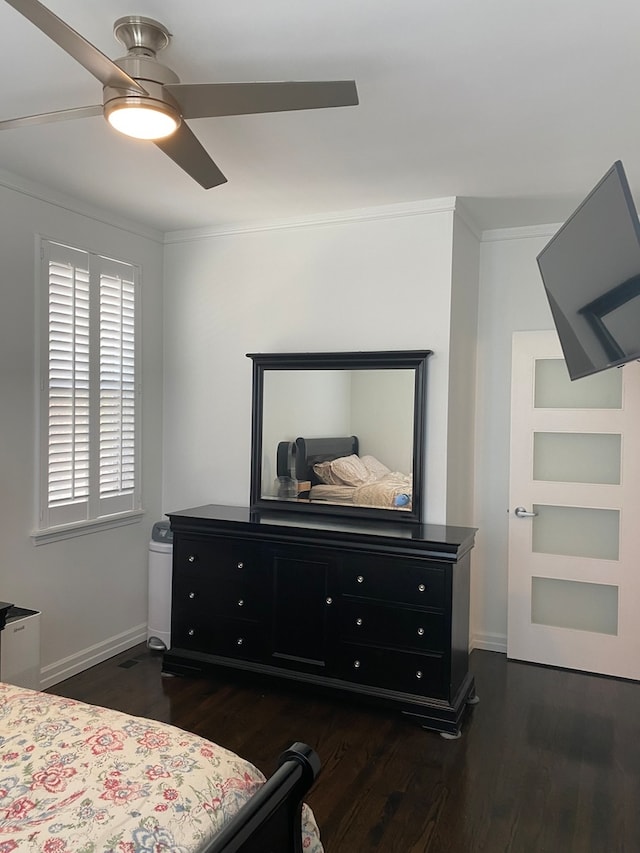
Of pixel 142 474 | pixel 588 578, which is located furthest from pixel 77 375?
pixel 588 578

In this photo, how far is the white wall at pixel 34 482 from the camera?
11.1 ft

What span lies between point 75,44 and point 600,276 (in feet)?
4.97

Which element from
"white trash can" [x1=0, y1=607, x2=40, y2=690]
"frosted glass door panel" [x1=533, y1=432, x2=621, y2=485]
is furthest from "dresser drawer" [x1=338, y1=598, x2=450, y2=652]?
"white trash can" [x1=0, y1=607, x2=40, y2=690]

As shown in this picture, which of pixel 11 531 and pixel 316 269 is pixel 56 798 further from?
pixel 316 269

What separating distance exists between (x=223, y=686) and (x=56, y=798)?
2.27 m

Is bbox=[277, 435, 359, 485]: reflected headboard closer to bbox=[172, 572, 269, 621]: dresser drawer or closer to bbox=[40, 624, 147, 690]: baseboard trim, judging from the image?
bbox=[172, 572, 269, 621]: dresser drawer

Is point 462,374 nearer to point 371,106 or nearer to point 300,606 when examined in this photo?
point 300,606

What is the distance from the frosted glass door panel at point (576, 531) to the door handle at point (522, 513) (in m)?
0.04

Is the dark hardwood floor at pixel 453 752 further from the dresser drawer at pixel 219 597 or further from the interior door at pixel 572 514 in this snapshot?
the dresser drawer at pixel 219 597

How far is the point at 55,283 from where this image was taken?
11.8 ft

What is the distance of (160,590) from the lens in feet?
13.5

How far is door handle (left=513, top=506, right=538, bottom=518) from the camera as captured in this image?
13.3ft

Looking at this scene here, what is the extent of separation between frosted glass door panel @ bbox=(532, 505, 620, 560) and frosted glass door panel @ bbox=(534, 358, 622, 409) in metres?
0.64

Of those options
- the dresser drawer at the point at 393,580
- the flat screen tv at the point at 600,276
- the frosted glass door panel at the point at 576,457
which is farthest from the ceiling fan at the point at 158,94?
the frosted glass door panel at the point at 576,457
